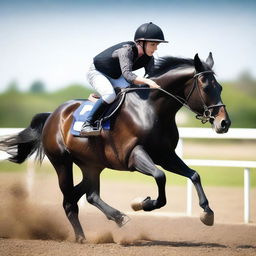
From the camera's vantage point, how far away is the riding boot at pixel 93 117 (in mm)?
6039

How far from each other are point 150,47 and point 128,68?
1.18 feet

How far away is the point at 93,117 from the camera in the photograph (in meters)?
A: 6.10

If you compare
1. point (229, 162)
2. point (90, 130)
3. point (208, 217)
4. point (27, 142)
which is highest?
point (90, 130)

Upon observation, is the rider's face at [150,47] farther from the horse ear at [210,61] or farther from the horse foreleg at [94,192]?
the horse foreleg at [94,192]

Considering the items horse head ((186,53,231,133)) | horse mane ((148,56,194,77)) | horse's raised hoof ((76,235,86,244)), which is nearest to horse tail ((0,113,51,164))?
horse's raised hoof ((76,235,86,244))

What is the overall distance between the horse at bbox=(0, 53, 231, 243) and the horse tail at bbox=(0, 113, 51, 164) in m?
0.73

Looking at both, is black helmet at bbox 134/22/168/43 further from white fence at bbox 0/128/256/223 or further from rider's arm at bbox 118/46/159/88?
white fence at bbox 0/128/256/223

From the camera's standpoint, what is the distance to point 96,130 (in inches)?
239

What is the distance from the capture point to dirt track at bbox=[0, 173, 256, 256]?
5.45 metres

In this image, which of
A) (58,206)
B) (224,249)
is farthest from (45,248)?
(58,206)

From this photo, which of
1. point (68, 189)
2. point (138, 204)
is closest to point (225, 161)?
point (68, 189)

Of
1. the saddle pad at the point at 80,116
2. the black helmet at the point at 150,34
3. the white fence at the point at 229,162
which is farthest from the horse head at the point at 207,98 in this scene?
the white fence at the point at 229,162

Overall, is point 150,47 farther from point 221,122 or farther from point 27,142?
point 27,142

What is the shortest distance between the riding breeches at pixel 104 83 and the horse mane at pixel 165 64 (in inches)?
16.4
